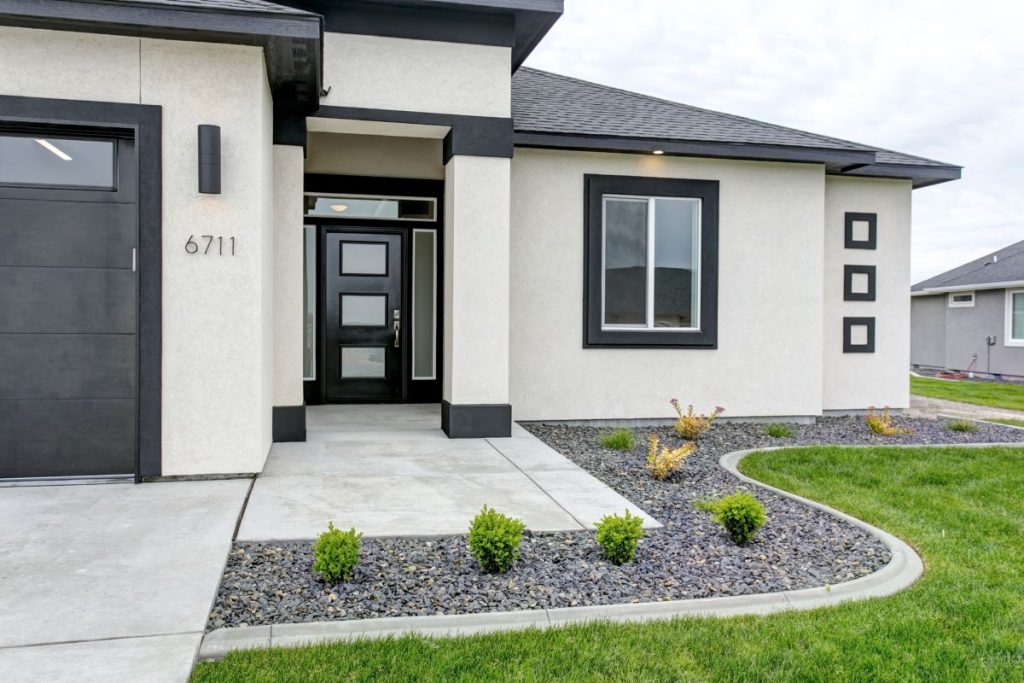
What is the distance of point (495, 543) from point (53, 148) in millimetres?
4233

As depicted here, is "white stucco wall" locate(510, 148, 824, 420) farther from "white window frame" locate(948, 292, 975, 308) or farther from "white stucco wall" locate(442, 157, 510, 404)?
"white window frame" locate(948, 292, 975, 308)

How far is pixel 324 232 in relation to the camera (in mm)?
9336

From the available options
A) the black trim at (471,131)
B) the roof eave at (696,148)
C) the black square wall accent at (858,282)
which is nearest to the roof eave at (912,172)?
the roof eave at (696,148)

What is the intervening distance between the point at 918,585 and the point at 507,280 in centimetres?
453

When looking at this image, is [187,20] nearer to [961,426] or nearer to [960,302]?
[961,426]

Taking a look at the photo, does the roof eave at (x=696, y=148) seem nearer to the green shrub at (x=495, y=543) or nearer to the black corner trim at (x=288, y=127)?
the black corner trim at (x=288, y=127)

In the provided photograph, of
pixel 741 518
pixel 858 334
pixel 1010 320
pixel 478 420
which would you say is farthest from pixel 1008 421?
pixel 1010 320

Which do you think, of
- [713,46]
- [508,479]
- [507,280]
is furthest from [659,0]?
[508,479]

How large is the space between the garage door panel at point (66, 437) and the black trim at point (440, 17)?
3.85m

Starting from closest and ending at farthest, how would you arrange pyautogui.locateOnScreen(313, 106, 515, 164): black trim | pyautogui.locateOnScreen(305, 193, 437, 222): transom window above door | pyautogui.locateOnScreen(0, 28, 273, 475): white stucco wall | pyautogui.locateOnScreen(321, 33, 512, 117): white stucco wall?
pyautogui.locateOnScreen(0, 28, 273, 475): white stucco wall
pyautogui.locateOnScreen(321, 33, 512, 117): white stucco wall
pyautogui.locateOnScreen(313, 106, 515, 164): black trim
pyautogui.locateOnScreen(305, 193, 437, 222): transom window above door

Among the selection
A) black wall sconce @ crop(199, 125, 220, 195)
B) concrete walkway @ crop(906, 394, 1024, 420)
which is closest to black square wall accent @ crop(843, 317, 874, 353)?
concrete walkway @ crop(906, 394, 1024, 420)

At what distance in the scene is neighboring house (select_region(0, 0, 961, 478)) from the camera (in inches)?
206

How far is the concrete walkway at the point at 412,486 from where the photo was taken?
4406mm

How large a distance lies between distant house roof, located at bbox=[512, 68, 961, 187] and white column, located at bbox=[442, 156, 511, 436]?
1.18 m
